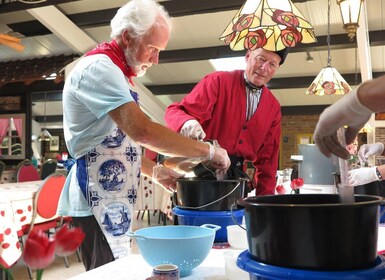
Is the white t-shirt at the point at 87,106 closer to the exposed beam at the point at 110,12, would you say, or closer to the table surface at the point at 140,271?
the table surface at the point at 140,271

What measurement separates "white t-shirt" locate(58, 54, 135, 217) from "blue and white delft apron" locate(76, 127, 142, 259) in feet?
0.11

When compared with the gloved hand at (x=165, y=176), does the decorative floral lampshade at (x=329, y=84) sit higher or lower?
higher

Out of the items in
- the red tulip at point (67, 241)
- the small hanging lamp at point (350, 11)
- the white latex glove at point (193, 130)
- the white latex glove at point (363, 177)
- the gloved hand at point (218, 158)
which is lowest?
the red tulip at point (67, 241)

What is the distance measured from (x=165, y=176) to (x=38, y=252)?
1.35 metres

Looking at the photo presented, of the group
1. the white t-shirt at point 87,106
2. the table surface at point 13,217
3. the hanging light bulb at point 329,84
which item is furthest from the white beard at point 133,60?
the hanging light bulb at point 329,84

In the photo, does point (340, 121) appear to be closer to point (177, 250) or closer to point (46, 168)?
point (177, 250)

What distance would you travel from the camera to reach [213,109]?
199cm

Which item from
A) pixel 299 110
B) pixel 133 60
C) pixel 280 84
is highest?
pixel 280 84

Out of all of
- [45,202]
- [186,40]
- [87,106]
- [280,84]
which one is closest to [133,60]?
[87,106]

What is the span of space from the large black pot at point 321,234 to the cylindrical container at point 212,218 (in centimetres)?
65

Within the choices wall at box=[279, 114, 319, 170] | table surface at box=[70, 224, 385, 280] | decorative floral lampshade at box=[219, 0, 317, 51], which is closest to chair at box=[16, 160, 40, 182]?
decorative floral lampshade at box=[219, 0, 317, 51]

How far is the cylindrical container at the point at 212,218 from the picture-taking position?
4.48 ft

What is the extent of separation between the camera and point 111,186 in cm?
148

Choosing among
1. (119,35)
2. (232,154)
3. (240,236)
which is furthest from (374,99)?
(232,154)
